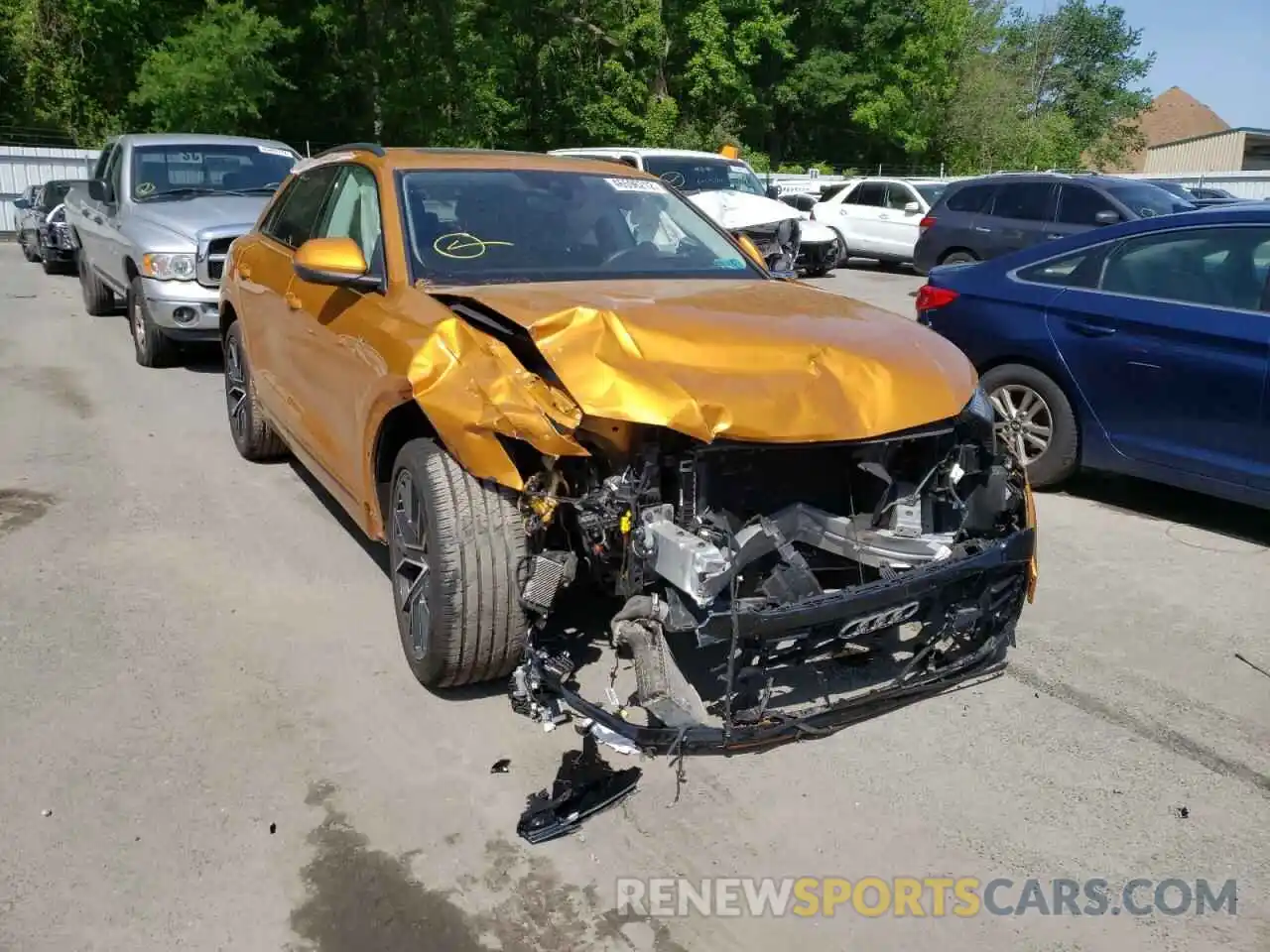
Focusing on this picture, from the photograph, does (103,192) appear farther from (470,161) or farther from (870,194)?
(870,194)

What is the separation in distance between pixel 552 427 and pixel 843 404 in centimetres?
89

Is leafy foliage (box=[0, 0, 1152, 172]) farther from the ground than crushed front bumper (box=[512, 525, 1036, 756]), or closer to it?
farther from the ground

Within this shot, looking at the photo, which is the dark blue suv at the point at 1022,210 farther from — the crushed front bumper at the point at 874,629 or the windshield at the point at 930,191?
the crushed front bumper at the point at 874,629

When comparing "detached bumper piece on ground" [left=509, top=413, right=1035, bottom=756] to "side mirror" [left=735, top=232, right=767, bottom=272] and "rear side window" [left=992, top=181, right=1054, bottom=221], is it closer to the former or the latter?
"side mirror" [left=735, top=232, right=767, bottom=272]

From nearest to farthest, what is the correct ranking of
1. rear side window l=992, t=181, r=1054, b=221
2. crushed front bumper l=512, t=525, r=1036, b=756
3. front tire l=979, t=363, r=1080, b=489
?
crushed front bumper l=512, t=525, r=1036, b=756
front tire l=979, t=363, r=1080, b=489
rear side window l=992, t=181, r=1054, b=221

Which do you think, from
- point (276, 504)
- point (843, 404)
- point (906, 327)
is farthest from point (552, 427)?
point (276, 504)

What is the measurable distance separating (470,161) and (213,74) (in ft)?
83.1

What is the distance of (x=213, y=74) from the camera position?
27.1 metres

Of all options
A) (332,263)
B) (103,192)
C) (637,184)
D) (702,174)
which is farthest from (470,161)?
(702,174)

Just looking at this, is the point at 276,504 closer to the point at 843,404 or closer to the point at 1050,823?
the point at 843,404

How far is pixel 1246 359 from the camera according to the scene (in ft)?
17.3

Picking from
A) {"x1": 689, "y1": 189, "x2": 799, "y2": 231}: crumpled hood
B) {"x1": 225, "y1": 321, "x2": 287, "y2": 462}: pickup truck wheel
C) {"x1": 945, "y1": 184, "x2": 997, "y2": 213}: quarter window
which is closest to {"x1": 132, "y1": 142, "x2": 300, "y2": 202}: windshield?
{"x1": 225, "y1": 321, "x2": 287, "y2": 462}: pickup truck wheel

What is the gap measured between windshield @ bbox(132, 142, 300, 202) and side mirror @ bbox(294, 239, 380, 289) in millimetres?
6453

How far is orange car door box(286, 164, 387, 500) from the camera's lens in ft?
14.0
